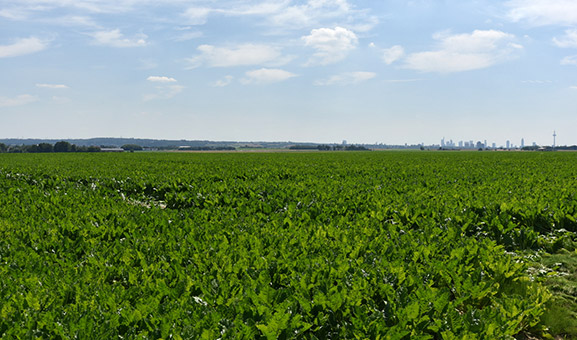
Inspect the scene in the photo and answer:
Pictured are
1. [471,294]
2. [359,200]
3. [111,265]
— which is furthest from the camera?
[359,200]

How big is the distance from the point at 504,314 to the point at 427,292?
0.94 m

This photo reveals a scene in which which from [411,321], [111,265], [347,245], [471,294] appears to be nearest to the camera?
[411,321]

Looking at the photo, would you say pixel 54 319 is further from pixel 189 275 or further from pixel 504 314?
pixel 504 314

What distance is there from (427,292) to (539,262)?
4.65 m

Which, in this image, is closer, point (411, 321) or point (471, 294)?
point (411, 321)

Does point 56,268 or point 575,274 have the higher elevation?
point 56,268

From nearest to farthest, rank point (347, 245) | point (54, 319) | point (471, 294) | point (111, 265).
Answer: point (54, 319) < point (471, 294) < point (111, 265) < point (347, 245)

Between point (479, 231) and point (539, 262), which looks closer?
point (539, 262)

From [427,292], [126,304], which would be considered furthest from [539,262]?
[126,304]

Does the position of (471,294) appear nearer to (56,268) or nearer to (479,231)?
(479,231)

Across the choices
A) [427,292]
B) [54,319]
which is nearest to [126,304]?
[54,319]

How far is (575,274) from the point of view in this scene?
678cm

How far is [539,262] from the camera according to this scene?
7.51 m

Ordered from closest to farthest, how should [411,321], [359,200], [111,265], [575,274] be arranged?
[411,321] < [111,265] < [575,274] < [359,200]
